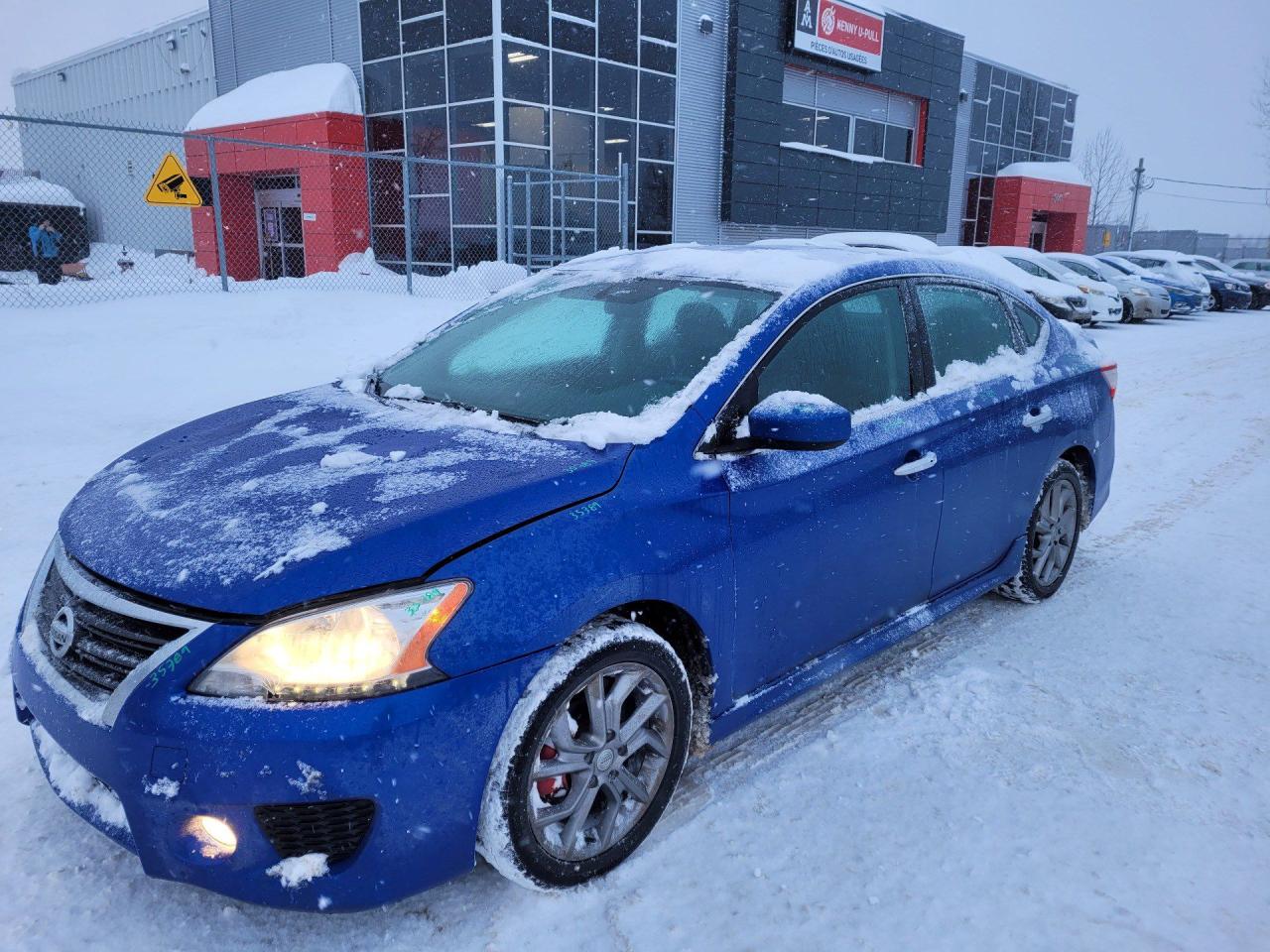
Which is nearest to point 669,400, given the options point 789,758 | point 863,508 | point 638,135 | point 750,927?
point 863,508

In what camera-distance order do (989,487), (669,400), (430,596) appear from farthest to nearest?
(989,487)
(669,400)
(430,596)

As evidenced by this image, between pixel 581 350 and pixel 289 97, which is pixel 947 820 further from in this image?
pixel 289 97

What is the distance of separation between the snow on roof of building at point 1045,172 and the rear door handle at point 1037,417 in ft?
112

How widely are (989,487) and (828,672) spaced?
1144mm

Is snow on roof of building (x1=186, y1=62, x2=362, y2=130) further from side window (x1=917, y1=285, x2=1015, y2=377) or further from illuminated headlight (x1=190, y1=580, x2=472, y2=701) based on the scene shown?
illuminated headlight (x1=190, y1=580, x2=472, y2=701)

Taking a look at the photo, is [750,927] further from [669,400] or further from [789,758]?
[669,400]

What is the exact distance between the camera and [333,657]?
193 centimetres

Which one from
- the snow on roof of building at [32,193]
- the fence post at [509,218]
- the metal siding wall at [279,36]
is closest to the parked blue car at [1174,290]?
the fence post at [509,218]

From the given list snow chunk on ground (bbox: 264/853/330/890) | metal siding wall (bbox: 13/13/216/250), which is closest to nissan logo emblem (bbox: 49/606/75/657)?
snow chunk on ground (bbox: 264/853/330/890)

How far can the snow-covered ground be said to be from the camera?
7.20 ft

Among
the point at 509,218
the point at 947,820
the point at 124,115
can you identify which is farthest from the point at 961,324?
the point at 124,115

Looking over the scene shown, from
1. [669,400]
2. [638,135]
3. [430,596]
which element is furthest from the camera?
[638,135]

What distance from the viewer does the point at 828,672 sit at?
9.80 feet

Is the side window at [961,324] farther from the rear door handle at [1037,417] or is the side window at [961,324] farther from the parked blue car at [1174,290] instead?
the parked blue car at [1174,290]
